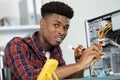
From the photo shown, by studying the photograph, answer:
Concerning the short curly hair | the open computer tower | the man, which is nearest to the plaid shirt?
the man

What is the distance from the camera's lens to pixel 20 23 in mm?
1659

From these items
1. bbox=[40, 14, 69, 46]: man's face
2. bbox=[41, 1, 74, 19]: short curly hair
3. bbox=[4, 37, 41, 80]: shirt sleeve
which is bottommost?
bbox=[4, 37, 41, 80]: shirt sleeve

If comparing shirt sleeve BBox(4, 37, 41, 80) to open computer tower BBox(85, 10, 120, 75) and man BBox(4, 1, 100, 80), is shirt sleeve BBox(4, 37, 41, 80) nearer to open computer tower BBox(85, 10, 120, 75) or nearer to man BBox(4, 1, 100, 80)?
man BBox(4, 1, 100, 80)

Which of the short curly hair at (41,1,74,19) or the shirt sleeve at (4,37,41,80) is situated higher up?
the short curly hair at (41,1,74,19)

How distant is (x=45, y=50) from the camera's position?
1.33m

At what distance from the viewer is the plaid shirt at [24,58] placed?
1049mm

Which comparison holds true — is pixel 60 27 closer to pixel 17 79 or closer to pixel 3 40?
pixel 17 79

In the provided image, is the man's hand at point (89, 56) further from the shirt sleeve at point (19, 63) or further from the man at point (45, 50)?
the shirt sleeve at point (19, 63)

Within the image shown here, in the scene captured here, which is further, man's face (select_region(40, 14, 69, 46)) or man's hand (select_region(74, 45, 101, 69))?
man's face (select_region(40, 14, 69, 46))

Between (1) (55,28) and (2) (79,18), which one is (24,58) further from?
(2) (79,18)

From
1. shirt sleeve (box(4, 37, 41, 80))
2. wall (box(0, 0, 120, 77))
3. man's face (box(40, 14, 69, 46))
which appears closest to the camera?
shirt sleeve (box(4, 37, 41, 80))

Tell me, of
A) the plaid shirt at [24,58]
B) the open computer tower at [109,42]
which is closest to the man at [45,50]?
the plaid shirt at [24,58]

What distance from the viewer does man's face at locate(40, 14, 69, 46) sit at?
1.18 metres

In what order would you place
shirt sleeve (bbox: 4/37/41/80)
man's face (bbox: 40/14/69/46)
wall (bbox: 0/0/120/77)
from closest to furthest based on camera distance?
shirt sleeve (bbox: 4/37/41/80), man's face (bbox: 40/14/69/46), wall (bbox: 0/0/120/77)
